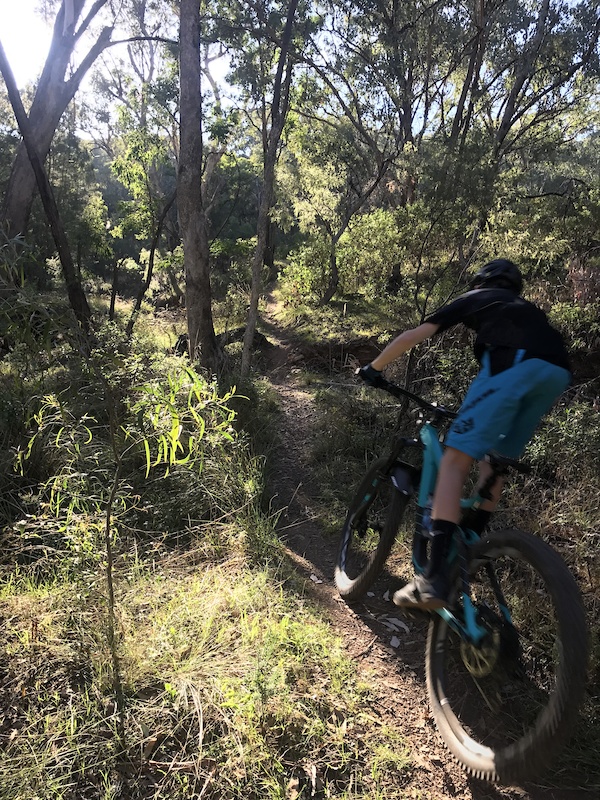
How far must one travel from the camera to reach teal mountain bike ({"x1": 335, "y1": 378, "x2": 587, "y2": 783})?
164cm

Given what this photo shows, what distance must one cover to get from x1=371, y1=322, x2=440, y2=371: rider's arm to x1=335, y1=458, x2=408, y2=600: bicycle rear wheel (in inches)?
36.6

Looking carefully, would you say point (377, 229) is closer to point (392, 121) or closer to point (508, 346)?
point (508, 346)

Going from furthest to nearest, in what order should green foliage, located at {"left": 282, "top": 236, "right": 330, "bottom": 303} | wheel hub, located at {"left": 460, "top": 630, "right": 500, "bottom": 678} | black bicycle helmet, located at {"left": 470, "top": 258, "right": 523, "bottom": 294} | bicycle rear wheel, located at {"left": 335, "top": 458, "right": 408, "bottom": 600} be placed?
green foliage, located at {"left": 282, "top": 236, "right": 330, "bottom": 303} → bicycle rear wheel, located at {"left": 335, "top": 458, "right": 408, "bottom": 600} → black bicycle helmet, located at {"left": 470, "top": 258, "right": 523, "bottom": 294} → wheel hub, located at {"left": 460, "top": 630, "right": 500, "bottom": 678}

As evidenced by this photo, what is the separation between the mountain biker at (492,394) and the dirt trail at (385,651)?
0.57 m

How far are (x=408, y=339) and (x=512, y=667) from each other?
5.13 ft

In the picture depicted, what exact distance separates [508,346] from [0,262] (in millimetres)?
2345

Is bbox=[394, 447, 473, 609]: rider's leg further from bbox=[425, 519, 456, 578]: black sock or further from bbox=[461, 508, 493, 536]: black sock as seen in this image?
bbox=[461, 508, 493, 536]: black sock

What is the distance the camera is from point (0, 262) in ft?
6.89

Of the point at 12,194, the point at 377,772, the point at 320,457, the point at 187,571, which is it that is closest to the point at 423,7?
the point at 12,194

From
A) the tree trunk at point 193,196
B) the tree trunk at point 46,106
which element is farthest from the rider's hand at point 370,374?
the tree trunk at point 46,106

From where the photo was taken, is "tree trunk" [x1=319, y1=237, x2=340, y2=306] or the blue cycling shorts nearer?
the blue cycling shorts

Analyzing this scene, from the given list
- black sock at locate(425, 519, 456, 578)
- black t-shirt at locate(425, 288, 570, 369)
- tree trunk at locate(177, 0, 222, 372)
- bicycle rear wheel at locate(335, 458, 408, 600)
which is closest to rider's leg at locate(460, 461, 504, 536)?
black sock at locate(425, 519, 456, 578)

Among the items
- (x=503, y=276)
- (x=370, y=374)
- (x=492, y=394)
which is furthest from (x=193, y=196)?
(x=492, y=394)

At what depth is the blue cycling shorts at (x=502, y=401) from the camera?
2.11m
